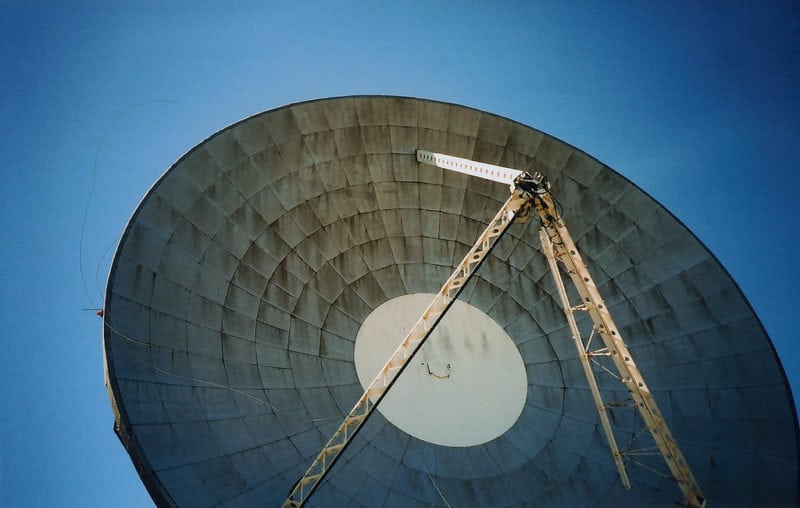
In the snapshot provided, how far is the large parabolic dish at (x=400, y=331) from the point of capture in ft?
62.9

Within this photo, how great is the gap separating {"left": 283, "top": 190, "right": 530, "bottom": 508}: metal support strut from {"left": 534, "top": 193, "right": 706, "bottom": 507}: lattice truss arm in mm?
1421

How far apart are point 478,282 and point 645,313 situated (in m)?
6.61

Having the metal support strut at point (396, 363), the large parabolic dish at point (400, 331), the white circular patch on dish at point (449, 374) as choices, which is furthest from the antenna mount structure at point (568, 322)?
the white circular patch on dish at point (449, 374)

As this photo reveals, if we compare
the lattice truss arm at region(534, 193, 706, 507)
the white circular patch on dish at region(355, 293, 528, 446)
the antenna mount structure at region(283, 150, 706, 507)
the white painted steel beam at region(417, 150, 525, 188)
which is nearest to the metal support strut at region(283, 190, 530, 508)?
the antenna mount structure at region(283, 150, 706, 507)

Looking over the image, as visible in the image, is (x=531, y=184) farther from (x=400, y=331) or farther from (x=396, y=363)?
(x=396, y=363)

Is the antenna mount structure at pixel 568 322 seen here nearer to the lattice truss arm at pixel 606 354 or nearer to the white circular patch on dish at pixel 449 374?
the lattice truss arm at pixel 606 354

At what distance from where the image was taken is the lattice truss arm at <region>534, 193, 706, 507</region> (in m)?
22.9

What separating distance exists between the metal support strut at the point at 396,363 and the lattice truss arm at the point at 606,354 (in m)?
1.42

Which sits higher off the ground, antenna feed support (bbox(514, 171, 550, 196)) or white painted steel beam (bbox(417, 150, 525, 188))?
white painted steel beam (bbox(417, 150, 525, 188))

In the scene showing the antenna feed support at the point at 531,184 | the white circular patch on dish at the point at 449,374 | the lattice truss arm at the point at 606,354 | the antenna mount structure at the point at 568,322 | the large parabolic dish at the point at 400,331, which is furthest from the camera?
the antenna feed support at the point at 531,184

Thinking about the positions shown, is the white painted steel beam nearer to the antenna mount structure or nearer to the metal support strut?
the antenna mount structure

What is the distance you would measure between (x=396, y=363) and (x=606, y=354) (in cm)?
737

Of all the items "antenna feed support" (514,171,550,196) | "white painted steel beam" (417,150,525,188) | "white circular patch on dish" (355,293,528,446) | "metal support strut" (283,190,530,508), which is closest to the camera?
"metal support strut" (283,190,530,508)

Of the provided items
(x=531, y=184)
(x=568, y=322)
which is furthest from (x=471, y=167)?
(x=568, y=322)
